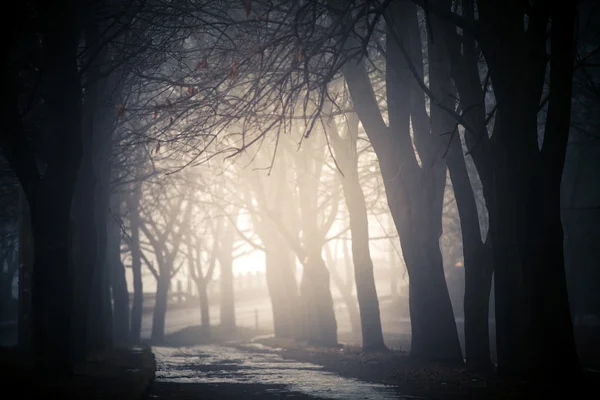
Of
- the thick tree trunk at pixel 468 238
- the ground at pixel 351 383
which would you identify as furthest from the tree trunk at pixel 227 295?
the thick tree trunk at pixel 468 238

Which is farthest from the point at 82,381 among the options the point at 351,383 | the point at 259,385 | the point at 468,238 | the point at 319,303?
the point at 319,303

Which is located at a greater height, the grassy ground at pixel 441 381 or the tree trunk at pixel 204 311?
the tree trunk at pixel 204 311

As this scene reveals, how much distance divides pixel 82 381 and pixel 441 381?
482 centimetres

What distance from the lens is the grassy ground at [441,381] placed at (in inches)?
262

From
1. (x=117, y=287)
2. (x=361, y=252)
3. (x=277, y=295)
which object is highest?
(x=361, y=252)

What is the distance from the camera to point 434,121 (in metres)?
10.8

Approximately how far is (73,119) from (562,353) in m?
7.12

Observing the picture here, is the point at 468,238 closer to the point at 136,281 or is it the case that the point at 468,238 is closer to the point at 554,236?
the point at 554,236

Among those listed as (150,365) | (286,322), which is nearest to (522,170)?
(150,365)

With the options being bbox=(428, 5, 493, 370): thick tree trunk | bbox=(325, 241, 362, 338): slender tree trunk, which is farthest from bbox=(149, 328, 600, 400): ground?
bbox=(325, 241, 362, 338): slender tree trunk

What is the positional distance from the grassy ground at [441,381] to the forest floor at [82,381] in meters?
3.49

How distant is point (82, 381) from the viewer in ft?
24.6

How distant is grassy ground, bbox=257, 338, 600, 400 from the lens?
665cm

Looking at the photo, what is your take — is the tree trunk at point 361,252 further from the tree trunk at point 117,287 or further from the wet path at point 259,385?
the tree trunk at point 117,287
